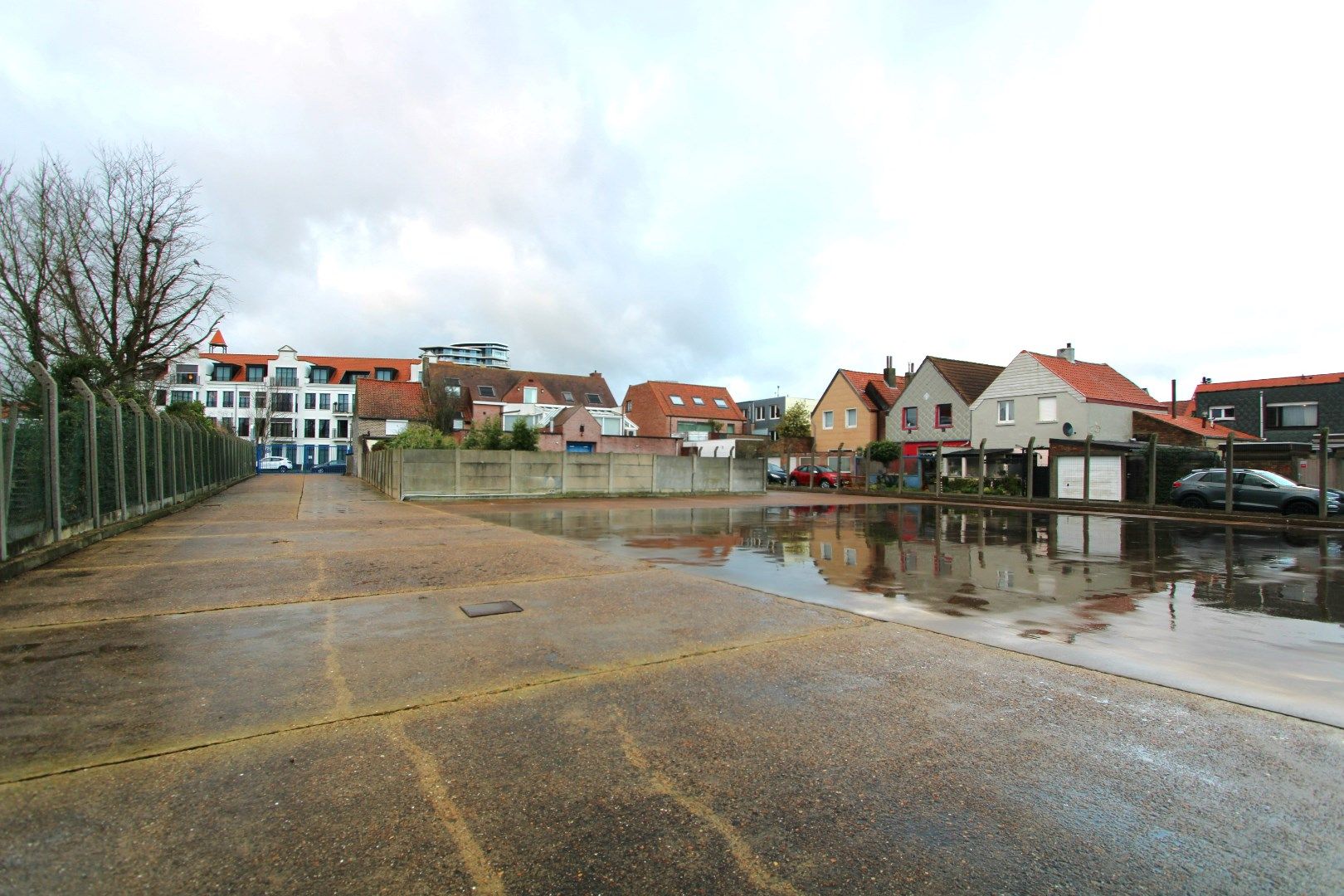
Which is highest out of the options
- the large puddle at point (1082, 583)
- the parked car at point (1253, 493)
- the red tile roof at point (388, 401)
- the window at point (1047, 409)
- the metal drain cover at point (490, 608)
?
the red tile roof at point (388, 401)

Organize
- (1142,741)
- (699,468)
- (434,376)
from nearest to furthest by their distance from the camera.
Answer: (1142,741)
(699,468)
(434,376)

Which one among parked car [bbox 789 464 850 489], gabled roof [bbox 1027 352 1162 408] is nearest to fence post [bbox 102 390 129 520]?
parked car [bbox 789 464 850 489]

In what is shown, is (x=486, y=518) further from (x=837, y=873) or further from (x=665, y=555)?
(x=837, y=873)

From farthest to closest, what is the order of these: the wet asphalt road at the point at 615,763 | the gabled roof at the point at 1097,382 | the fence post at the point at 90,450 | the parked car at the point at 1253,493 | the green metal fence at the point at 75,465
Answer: the gabled roof at the point at 1097,382 < the parked car at the point at 1253,493 < the fence post at the point at 90,450 < the green metal fence at the point at 75,465 < the wet asphalt road at the point at 615,763

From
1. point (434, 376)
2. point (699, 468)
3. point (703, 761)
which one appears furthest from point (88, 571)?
point (434, 376)

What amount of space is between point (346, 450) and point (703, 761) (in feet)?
254

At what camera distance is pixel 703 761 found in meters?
3.37

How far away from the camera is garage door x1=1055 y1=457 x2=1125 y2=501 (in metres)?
24.2

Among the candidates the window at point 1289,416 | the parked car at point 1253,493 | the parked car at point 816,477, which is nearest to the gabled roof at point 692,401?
the parked car at point 816,477

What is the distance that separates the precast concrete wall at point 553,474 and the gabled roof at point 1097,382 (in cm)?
1668

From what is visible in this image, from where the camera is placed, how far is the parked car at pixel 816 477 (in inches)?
1476

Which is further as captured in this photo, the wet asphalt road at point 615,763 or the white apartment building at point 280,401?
the white apartment building at point 280,401

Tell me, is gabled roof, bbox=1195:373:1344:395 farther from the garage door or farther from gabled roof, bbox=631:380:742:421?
gabled roof, bbox=631:380:742:421

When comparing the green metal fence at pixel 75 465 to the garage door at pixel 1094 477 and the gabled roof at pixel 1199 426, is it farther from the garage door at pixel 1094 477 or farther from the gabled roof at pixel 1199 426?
the gabled roof at pixel 1199 426
